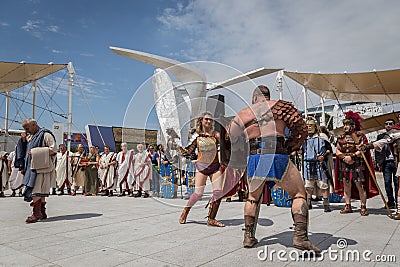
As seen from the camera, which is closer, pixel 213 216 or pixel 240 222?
pixel 213 216

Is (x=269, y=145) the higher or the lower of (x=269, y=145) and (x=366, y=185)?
the higher

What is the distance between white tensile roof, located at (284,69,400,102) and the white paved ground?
274 inches

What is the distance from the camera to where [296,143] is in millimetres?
3455

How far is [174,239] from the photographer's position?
3824mm

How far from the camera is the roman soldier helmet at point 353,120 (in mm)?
5637

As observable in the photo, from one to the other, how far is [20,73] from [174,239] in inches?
518

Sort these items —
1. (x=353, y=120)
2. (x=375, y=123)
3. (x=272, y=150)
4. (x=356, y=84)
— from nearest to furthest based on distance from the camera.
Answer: (x=272, y=150) → (x=353, y=120) → (x=356, y=84) → (x=375, y=123)

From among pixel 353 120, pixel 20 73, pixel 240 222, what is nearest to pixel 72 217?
pixel 240 222

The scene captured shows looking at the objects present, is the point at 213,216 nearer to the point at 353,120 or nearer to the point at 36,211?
the point at 36,211

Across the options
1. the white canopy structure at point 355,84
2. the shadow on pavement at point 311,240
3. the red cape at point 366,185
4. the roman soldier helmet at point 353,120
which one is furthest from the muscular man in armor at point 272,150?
the white canopy structure at point 355,84

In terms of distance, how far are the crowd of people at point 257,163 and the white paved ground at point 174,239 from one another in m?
0.29

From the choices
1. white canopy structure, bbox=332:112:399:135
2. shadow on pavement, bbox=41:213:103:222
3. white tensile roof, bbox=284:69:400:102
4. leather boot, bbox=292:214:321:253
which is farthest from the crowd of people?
white canopy structure, bbox=332:112:399:135

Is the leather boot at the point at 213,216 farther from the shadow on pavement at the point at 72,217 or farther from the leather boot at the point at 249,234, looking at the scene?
the shadow on pavement at the point at 72,217

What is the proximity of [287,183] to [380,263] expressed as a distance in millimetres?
1045
